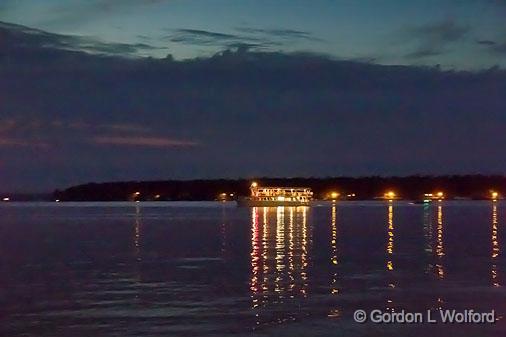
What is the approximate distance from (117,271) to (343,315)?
17.0m

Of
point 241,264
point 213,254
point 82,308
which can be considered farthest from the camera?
point 213,254

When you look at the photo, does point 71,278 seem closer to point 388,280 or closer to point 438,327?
point 388,280

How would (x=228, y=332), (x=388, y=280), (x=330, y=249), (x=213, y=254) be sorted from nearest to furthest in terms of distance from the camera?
(x=228, y=332) < (x=388, y=280) < (x=213, y=254) < (x=330, y=249)

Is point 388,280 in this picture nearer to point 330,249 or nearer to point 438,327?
point 438,327

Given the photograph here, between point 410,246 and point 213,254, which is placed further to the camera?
point 410,246

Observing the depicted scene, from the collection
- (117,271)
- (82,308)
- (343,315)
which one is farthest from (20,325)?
(117,271)

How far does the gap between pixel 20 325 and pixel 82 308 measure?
3408 millimetres

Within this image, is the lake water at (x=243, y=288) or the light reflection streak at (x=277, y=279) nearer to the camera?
the lake water at (x=243, y=288)

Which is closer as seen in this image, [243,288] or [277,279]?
[243,288]

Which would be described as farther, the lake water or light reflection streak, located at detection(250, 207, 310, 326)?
light reflection streak, located at detection(250, 207, 310, 326)

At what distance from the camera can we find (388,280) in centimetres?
3547

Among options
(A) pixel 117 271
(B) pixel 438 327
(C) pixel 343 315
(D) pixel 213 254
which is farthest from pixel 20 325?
(D) pixel 213 254

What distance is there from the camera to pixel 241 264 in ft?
143

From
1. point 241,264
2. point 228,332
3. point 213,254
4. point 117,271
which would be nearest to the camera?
point 228,332
